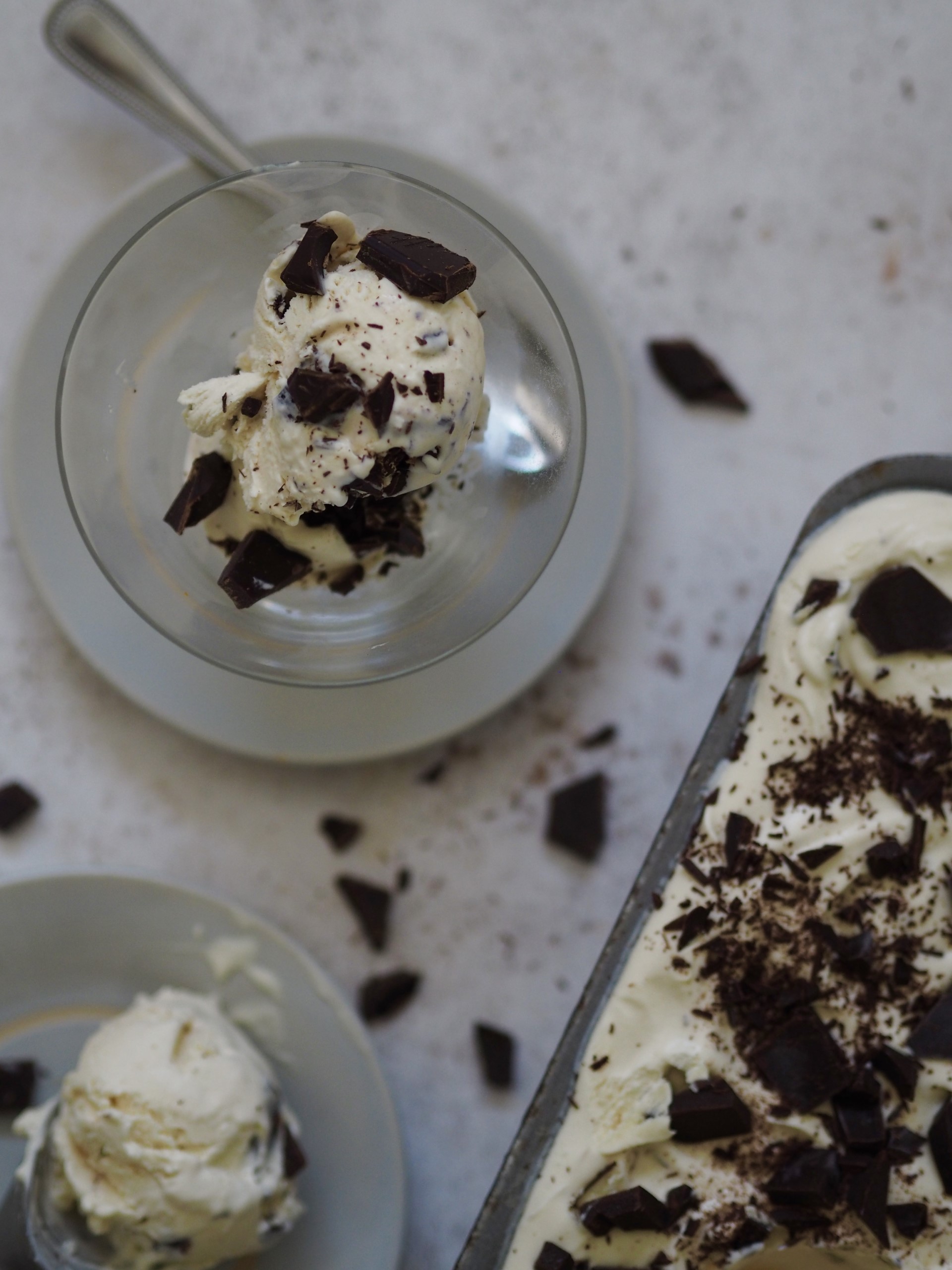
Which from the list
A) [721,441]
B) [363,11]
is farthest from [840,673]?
[363,11]

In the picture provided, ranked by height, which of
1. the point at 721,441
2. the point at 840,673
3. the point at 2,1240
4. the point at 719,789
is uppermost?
the point at 721,441

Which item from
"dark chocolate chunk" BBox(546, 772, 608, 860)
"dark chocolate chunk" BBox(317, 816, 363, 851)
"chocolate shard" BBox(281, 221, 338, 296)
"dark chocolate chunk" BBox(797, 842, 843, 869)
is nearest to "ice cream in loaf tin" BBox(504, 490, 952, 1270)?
"dark chocolate chunk" BBox(797, 842, 843, 869)

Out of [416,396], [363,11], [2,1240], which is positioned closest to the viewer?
[416,396]

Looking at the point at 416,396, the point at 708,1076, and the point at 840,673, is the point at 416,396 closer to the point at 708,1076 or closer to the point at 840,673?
the point at 840,673

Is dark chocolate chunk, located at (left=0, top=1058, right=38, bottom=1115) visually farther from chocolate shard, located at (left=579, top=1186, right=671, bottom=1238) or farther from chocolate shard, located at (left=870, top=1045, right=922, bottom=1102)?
chocolate shard, located at (left=870, top=1045, right=922, bottom=1102)

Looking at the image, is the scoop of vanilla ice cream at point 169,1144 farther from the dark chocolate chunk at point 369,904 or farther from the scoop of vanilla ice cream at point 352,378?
the scoop of vanilla ice cream at point 352,378

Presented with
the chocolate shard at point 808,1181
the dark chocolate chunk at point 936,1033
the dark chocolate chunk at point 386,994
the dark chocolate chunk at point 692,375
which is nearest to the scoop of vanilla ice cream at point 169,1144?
the dark chocolate chunk at point 386,994
